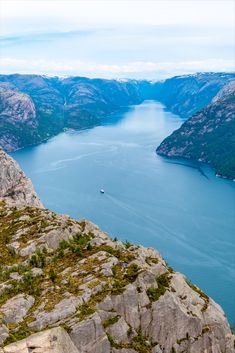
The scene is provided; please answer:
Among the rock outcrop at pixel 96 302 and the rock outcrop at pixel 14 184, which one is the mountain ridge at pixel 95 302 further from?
the rock outcrop at pixel 14 184

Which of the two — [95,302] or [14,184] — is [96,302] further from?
[14,184]

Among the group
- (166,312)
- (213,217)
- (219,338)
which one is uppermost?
(166,312)

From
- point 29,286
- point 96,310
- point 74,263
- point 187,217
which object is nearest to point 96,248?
point 74,263

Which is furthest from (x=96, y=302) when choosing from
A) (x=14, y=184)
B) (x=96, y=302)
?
(x=14, y=184)

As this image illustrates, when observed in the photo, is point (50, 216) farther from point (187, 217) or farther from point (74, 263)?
point (187, 217)

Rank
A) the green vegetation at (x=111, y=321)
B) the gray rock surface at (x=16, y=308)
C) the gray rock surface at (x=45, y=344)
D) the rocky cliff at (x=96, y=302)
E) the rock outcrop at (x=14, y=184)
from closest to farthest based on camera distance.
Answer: the gray rock surface at (x=45, y=344), the rocky cliff at (x=96, y=302), the gray rock surface at (x=16, y=308), the green vegetation at (x=111, y=321), the rock outcrop at (x=14, y=184)

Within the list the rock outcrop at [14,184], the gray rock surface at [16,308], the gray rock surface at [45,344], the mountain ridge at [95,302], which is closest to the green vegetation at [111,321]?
the mountain ridge at [95,302]
